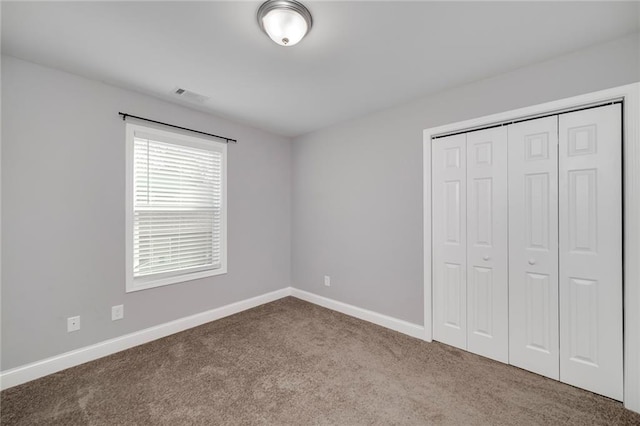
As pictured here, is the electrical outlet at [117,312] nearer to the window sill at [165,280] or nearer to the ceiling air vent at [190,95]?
the window sill at [165,280]

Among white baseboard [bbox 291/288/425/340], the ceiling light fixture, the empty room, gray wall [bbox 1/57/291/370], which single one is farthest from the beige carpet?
the ceiling light fixture

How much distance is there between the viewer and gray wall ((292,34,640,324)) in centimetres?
206

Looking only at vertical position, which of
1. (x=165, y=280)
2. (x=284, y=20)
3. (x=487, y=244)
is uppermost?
(x=284, y=20)

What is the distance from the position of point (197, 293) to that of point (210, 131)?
196 centimetres

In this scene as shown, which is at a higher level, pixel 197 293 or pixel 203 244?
pixel 203 244

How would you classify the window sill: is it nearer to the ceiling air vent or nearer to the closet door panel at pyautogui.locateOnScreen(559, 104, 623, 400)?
the ceiling air vent

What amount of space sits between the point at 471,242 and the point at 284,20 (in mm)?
2382

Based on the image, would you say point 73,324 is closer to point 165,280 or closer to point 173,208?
point 165,280

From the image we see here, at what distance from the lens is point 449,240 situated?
8.75 feet

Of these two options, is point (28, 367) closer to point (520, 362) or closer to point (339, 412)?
point (339, 412)

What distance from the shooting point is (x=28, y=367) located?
2.10 meters

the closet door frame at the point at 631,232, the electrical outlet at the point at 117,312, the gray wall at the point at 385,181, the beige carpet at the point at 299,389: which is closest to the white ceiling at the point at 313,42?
the gray wall at the point at 385,181

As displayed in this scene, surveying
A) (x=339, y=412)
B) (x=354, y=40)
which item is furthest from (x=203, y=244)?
(x=354, y=40)

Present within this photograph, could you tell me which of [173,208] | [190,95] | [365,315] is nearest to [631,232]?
[365,315]
